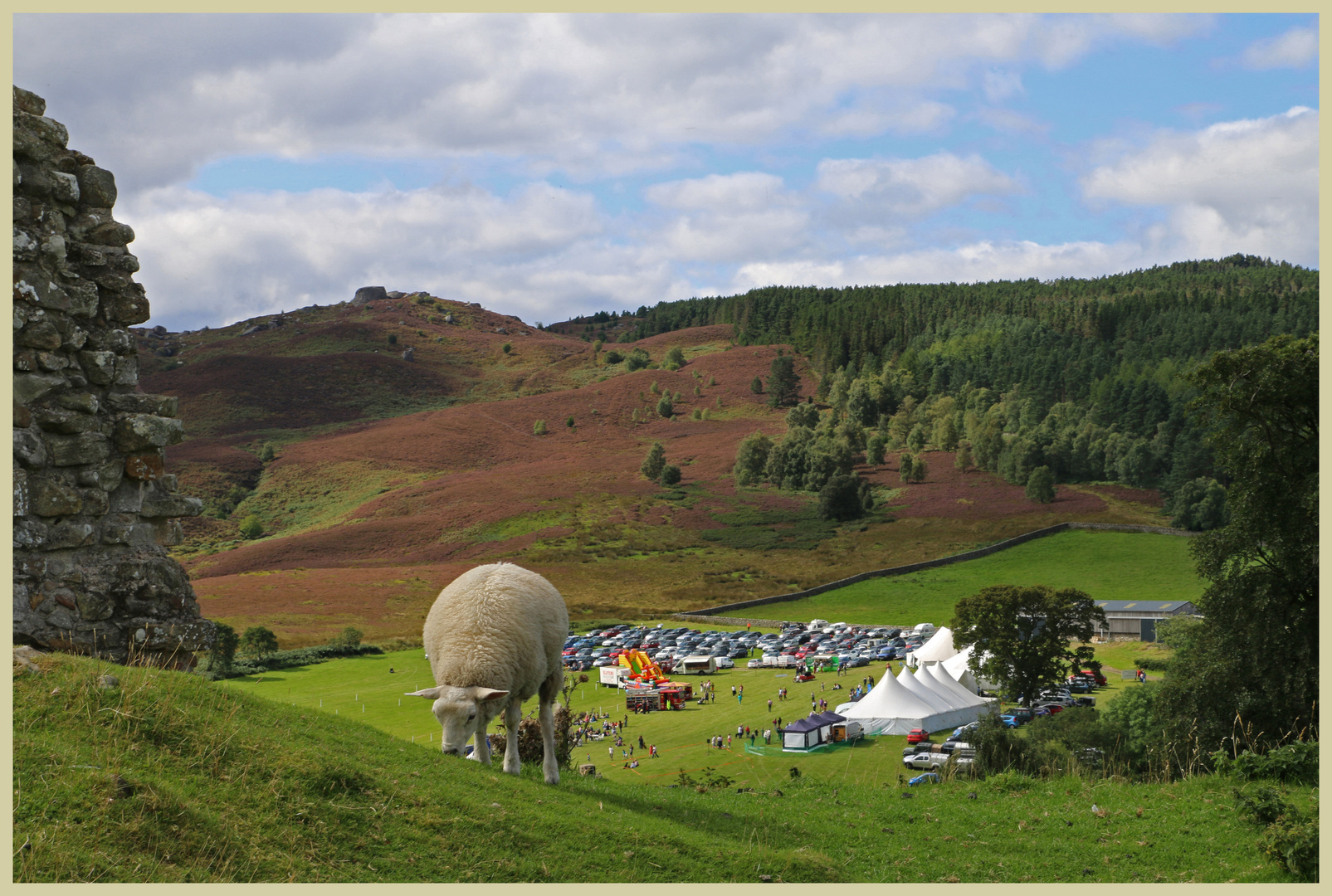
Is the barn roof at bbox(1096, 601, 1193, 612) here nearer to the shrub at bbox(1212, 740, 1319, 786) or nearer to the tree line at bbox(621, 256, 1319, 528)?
the tree line at bbox(621, 256, 1319, 528)

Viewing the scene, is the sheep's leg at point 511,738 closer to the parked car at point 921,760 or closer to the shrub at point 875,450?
the parked car at point 921,760

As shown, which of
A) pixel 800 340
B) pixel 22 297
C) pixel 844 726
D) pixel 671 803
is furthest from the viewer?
pixel 800 340

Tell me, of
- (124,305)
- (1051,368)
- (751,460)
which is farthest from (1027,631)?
(1051,368)

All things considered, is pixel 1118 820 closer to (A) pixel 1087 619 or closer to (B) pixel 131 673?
(B) pixel 131 673

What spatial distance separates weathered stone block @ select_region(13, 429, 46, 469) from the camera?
28.0 ft

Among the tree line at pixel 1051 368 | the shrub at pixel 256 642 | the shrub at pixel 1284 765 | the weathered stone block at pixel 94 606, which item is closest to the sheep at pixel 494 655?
the weathered stone block at pixel 94 606

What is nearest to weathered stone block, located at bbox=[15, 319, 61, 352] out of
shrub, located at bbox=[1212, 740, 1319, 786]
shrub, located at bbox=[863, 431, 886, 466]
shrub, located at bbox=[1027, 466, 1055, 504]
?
shrub, located at bbox=[1212, 740, 1319, 786]

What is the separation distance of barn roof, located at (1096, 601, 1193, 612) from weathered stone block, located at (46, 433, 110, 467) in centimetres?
7217

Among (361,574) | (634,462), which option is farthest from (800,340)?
(361,574)

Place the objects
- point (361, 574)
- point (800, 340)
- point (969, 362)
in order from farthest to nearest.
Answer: point (800, 340)
point (969, 362)
point (361, 574)

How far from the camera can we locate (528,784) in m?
9.21

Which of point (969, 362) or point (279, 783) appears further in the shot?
point (969, 362)

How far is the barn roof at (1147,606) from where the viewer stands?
71.3 m

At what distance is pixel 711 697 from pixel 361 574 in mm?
43129
